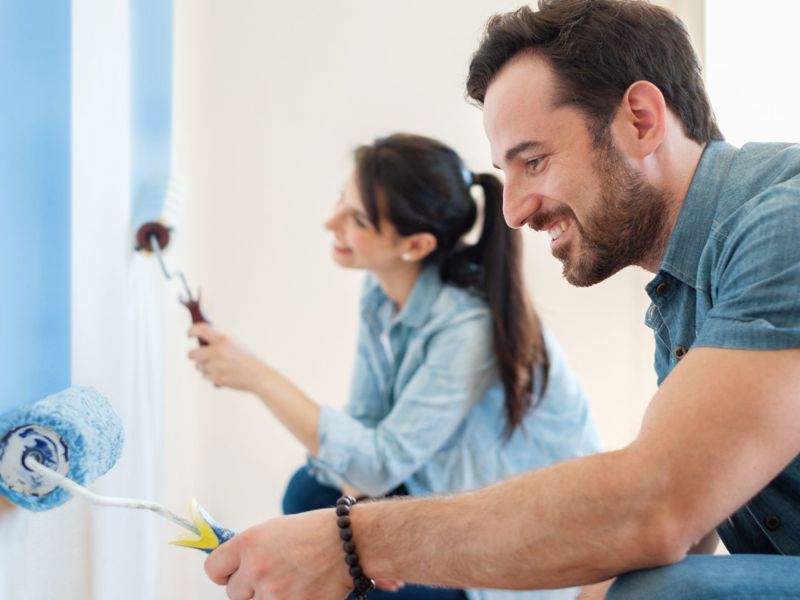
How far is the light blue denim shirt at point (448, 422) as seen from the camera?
136 cm

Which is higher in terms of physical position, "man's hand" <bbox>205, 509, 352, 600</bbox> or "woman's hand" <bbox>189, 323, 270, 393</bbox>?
"woman's hand" <bbox>189, 323, 270, 393</bbox>

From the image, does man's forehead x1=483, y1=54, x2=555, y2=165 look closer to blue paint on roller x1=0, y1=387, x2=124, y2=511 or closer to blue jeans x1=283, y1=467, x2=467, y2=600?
blue paint on roller x1=0, y1=387, x2=124, y2=511

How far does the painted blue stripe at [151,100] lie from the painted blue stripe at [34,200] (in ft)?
1.08

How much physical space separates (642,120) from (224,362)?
0.71 m

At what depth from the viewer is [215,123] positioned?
1.99 metres

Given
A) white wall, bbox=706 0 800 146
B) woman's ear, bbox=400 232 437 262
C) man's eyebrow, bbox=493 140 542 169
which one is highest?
white wall, bbox=706 0 800 146

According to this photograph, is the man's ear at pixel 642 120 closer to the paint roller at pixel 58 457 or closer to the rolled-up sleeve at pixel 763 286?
the rolled-up sleeve at pixel 763 286

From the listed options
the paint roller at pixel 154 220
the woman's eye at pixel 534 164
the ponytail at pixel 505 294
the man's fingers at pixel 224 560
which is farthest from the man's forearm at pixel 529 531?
the ponytail at pixel 505 294

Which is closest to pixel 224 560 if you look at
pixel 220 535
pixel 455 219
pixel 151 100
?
pixel 220 535

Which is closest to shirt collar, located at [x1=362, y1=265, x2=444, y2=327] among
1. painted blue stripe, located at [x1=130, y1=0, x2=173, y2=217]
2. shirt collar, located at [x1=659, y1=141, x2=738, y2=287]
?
painted blue stripe, located at [x1=130, y1=0, x2=173, y2=217]

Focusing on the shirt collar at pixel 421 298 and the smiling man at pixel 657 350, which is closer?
the smiling man at pixel 657 350

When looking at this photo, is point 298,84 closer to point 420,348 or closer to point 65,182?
point 420,348

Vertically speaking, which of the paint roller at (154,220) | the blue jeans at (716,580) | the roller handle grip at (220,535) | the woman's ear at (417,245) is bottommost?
the blue jeans at (716,580)

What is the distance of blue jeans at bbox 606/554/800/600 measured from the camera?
657mm
